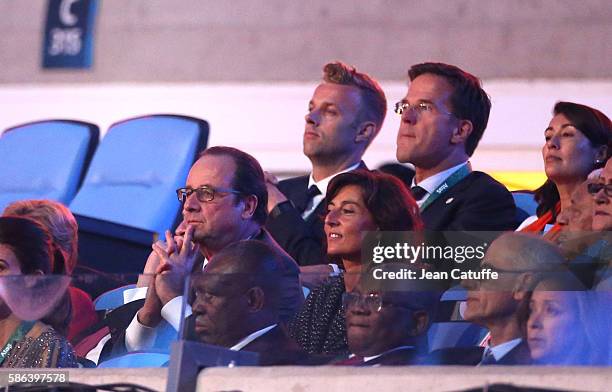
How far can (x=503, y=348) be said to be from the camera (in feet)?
5.07

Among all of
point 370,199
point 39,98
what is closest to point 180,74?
point 39,98

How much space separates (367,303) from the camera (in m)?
1.65

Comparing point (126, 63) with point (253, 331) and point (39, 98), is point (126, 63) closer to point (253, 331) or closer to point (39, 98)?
point (39, 98)

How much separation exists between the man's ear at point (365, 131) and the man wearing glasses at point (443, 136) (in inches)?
9.0

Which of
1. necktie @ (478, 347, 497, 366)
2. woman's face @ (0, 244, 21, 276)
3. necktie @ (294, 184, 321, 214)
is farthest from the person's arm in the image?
necktie @ (478, 347, 497, 366)

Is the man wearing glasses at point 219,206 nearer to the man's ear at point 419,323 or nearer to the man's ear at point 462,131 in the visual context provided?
the man's ear at point 462,131

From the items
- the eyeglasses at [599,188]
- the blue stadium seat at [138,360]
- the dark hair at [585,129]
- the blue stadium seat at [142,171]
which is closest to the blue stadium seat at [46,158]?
the blue stadium seat at [142,171]

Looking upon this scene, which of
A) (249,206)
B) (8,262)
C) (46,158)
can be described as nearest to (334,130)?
(249,206)

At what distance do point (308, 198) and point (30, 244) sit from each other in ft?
3.25

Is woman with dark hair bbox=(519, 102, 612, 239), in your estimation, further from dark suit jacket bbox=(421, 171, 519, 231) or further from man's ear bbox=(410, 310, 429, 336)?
man's ear bbox=(410, 310, 429, 336)

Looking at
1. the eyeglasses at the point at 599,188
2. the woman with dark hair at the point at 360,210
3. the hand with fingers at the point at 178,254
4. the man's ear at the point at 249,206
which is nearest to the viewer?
the hand with fingers at the point at 178,254

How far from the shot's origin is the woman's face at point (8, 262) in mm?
2328

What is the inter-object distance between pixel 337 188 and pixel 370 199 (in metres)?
0.11

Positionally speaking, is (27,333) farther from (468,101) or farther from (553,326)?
(468,101)
